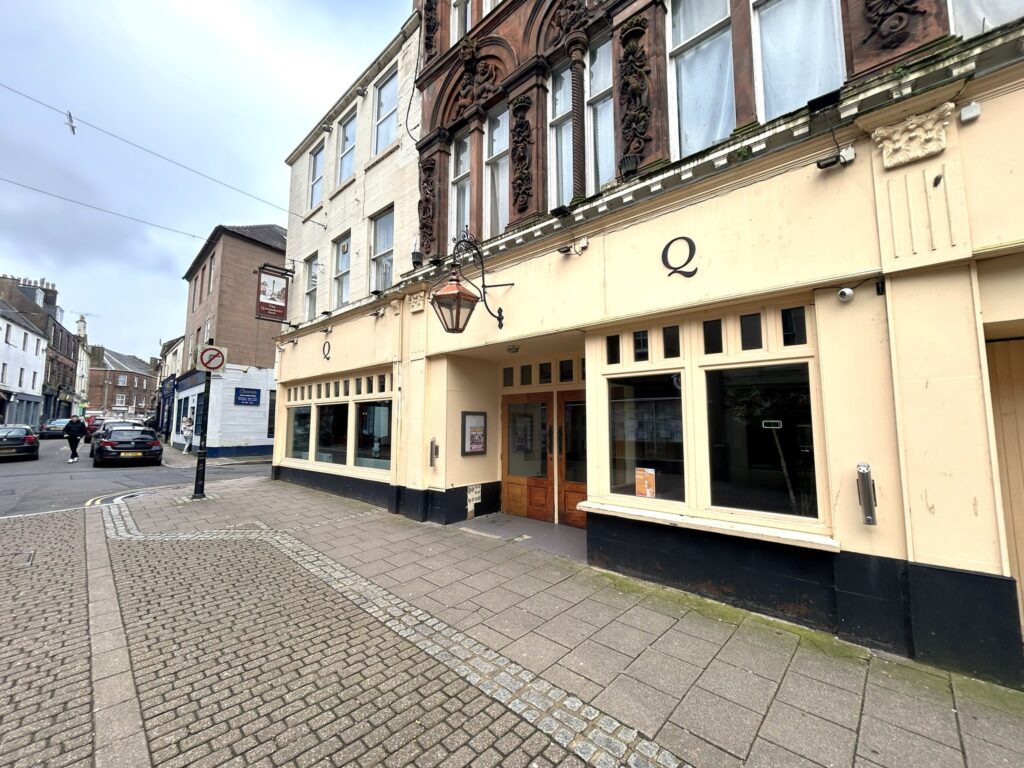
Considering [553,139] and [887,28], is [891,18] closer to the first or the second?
[887,28]

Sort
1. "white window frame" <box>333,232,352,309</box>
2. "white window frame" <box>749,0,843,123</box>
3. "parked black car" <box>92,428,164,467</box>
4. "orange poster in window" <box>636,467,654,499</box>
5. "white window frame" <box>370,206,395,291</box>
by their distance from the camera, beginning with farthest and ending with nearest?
"parked black car" <box>92,428,164,467</box>, "white window frame" <box>333,232,352,309</box>, "white window frame" <box>370,206,395,291</box>, "orange poster in window" <box>636,467,654,499</box>, "white window frame" <box>749,0,843,123</box>

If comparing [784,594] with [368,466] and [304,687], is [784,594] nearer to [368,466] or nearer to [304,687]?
[304,687]

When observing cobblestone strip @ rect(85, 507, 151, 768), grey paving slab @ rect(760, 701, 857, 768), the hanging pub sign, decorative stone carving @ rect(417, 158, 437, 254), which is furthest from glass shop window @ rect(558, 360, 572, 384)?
the hanging pub sign

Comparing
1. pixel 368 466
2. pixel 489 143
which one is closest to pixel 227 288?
pixel 368 466

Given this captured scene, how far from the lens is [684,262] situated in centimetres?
459

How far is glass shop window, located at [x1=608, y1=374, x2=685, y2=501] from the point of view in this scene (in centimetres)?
478

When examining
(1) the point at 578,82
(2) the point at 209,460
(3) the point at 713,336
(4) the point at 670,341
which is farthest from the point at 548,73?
(2) the point at 209,460

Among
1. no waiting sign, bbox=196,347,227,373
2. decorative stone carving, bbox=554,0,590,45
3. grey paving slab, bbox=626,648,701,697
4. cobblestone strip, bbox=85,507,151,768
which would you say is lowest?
grey paving slab, bbox=626,648,701,697

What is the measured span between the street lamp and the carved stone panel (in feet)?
14.2

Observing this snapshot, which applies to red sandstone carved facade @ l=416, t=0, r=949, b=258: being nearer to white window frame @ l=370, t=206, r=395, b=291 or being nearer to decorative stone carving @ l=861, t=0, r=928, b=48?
decorative stone carving @ l=861, t=0, r=928, b=48

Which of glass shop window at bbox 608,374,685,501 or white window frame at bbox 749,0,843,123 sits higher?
white window frame at bbox 749,0,843,123

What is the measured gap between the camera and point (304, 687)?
293 centimetres

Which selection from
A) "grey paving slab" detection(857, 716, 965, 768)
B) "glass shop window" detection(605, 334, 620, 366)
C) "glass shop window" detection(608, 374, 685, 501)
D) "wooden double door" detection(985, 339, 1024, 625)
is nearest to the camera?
"grey paving slab" detection(857, 716, 965, 768)

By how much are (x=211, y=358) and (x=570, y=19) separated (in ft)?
30.5
